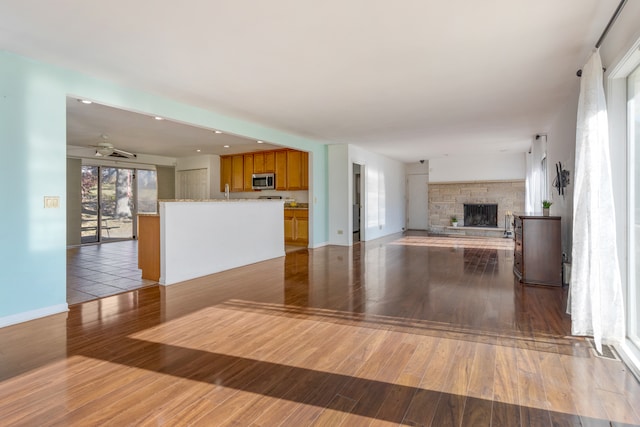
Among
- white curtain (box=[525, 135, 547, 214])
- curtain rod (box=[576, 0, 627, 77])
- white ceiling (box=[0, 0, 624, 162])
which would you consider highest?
white ceiling (box=[0, 0, 624, 162])

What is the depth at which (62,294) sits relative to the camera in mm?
Result: 3309

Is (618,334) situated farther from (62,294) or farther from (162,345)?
(62,294)

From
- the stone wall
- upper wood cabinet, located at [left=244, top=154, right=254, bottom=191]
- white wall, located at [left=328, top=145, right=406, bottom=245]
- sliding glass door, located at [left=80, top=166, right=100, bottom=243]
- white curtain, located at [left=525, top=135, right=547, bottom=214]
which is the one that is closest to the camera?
white curtain, located at [left=525, top=135, right=547, bottom=214]

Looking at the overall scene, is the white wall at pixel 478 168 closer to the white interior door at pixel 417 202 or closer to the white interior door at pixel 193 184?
the white interior door at pixel 417 202

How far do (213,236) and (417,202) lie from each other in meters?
8.51

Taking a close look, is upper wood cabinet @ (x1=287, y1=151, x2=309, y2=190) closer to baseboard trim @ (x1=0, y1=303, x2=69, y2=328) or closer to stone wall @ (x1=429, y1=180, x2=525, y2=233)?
stone wall @ (x1=429, y1=180, x2=525, y2=233)

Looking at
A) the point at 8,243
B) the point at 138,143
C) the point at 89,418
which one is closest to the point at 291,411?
the point at 89,418

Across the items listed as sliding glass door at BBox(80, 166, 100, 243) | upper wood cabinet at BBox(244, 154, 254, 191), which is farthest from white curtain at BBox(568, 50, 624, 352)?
sliding glass door at BBox(80, 166, 100, 243)

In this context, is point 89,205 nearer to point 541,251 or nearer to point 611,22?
point 541,251

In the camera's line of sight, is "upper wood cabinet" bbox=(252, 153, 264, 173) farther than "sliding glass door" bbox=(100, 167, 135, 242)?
Yes

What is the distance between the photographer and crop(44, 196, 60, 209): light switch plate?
3184 mm

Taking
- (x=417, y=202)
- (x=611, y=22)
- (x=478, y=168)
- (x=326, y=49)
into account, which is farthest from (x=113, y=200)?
(x=478, y=168)

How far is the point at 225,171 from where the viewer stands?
9.61m

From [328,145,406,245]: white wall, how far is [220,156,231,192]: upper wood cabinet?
3246 mm
